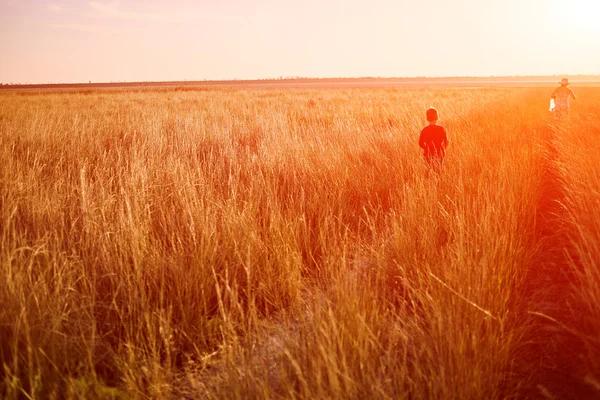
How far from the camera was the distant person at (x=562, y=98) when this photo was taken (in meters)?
11.3

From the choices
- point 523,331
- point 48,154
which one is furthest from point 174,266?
point 48,154

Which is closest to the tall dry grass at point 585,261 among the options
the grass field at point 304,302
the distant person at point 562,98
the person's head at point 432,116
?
the grass field at point 304,302

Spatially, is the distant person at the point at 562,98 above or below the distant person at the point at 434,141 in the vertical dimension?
above

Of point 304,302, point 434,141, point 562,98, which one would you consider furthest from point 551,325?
point 562,98

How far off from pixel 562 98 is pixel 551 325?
10.5 metres

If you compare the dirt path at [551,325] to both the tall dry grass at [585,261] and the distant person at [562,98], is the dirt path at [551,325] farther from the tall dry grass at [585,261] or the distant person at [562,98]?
the distant person at [562,98]

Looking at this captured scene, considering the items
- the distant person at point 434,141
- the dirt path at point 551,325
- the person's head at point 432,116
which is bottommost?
the dirt path at point 551,325

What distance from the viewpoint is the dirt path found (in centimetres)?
221

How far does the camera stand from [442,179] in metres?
5.12

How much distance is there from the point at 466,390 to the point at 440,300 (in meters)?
0.59

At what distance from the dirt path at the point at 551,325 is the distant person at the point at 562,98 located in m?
8.29

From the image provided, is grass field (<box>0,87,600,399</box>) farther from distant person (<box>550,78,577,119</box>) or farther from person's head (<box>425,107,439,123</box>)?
distant person (<box>550,78,577,119</box>)

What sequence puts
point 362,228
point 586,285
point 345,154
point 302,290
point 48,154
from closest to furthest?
point 586,285
point 302,290
point 362,228
point 345,154
point 48,154

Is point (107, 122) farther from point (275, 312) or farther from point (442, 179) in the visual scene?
point (275, 312)
